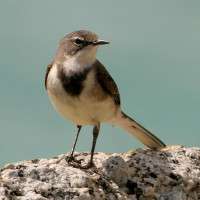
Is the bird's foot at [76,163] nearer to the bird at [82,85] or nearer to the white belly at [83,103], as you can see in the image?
the bird at [82,85]

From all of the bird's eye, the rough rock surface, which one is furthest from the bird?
the rough rock surface

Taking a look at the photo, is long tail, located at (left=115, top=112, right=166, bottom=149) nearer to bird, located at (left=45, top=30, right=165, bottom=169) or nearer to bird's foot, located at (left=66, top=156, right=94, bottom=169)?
bird, located at (left=45, top=30, right=165, bottom=169)

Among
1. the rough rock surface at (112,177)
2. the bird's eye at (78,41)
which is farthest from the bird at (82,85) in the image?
the rough rock surface at (112,177)

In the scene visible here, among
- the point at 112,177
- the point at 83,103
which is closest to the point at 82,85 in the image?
the point at 83,103

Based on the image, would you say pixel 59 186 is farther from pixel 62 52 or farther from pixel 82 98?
pixel 62 52

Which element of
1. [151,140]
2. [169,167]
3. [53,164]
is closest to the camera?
[53,164]

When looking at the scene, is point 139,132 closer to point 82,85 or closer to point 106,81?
point 106,81

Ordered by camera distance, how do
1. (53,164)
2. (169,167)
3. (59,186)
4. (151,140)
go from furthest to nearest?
(151,140) < (169,167) < (53,164) < (59,186)

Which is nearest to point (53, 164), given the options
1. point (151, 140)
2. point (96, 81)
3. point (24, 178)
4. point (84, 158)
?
point (24, 178)
